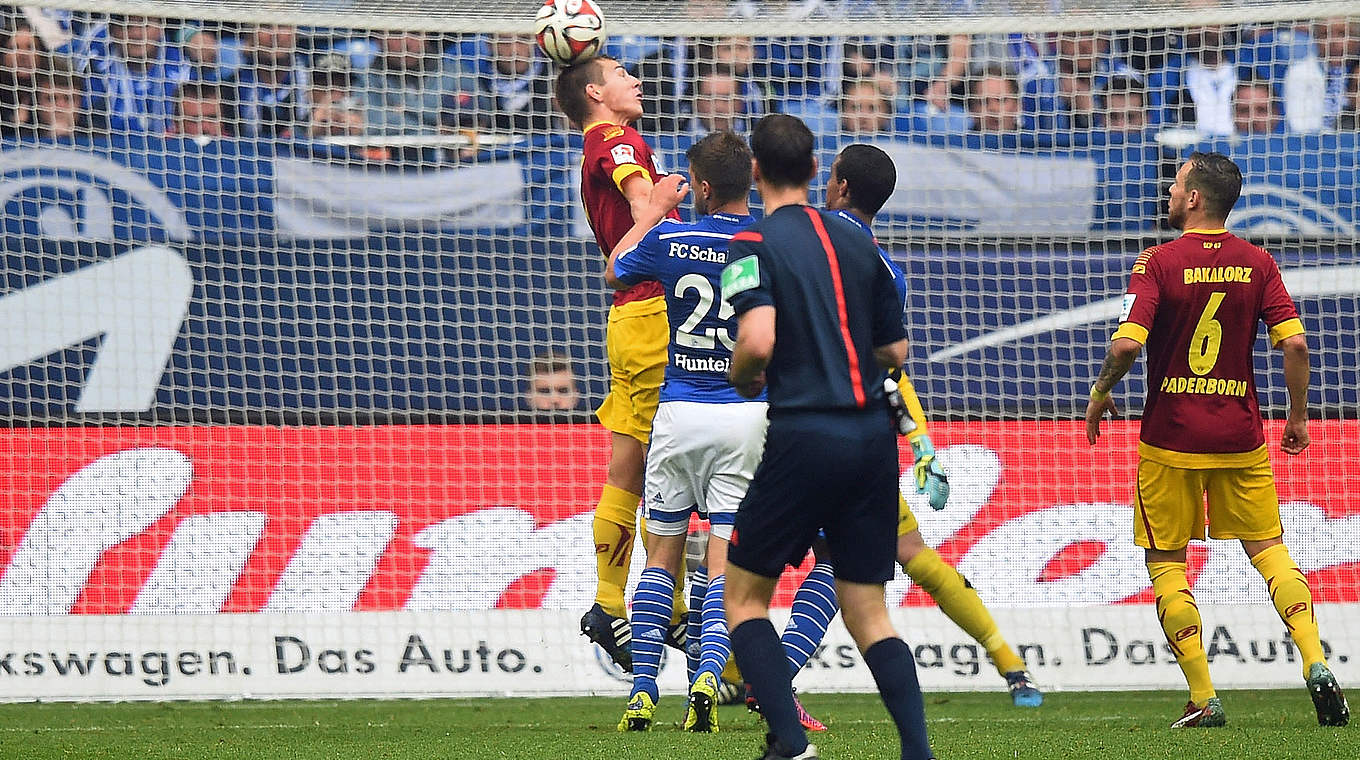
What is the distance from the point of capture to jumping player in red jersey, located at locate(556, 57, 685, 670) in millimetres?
5977

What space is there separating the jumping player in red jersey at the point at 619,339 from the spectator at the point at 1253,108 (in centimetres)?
485

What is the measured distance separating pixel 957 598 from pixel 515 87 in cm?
477

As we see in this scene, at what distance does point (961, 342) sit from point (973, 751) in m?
4.43

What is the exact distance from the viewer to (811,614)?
5.49m

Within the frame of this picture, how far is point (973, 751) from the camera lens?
4863mm

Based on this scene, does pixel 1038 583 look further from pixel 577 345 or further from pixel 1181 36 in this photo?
pixel 1181 36

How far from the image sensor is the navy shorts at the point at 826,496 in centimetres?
374

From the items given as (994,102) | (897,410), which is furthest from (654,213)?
(994,102)

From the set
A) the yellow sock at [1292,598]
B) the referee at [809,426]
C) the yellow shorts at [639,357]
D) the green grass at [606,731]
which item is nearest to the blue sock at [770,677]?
the referee at [809,426]

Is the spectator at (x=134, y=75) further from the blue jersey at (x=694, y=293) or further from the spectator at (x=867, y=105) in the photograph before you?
the blue jersey at (x=694, y=293)

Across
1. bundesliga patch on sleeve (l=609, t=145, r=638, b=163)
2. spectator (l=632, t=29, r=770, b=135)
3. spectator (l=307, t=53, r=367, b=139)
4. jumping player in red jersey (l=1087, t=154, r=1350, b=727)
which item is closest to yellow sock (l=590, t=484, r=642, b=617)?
bundesliga patch on sleeve (l=609, t=145, r=638, b=163)

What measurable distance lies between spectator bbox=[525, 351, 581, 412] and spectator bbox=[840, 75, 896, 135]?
7.34 feet

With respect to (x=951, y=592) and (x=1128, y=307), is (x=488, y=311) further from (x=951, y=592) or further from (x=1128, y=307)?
(x=1128, y=307)

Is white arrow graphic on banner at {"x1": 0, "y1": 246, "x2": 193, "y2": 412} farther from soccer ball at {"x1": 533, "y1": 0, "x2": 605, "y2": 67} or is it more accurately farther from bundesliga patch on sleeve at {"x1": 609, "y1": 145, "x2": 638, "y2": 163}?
bundesliga patch on sleeve at {"x1": 609, "y1": 145, "x2": 638, "y2": 163}
